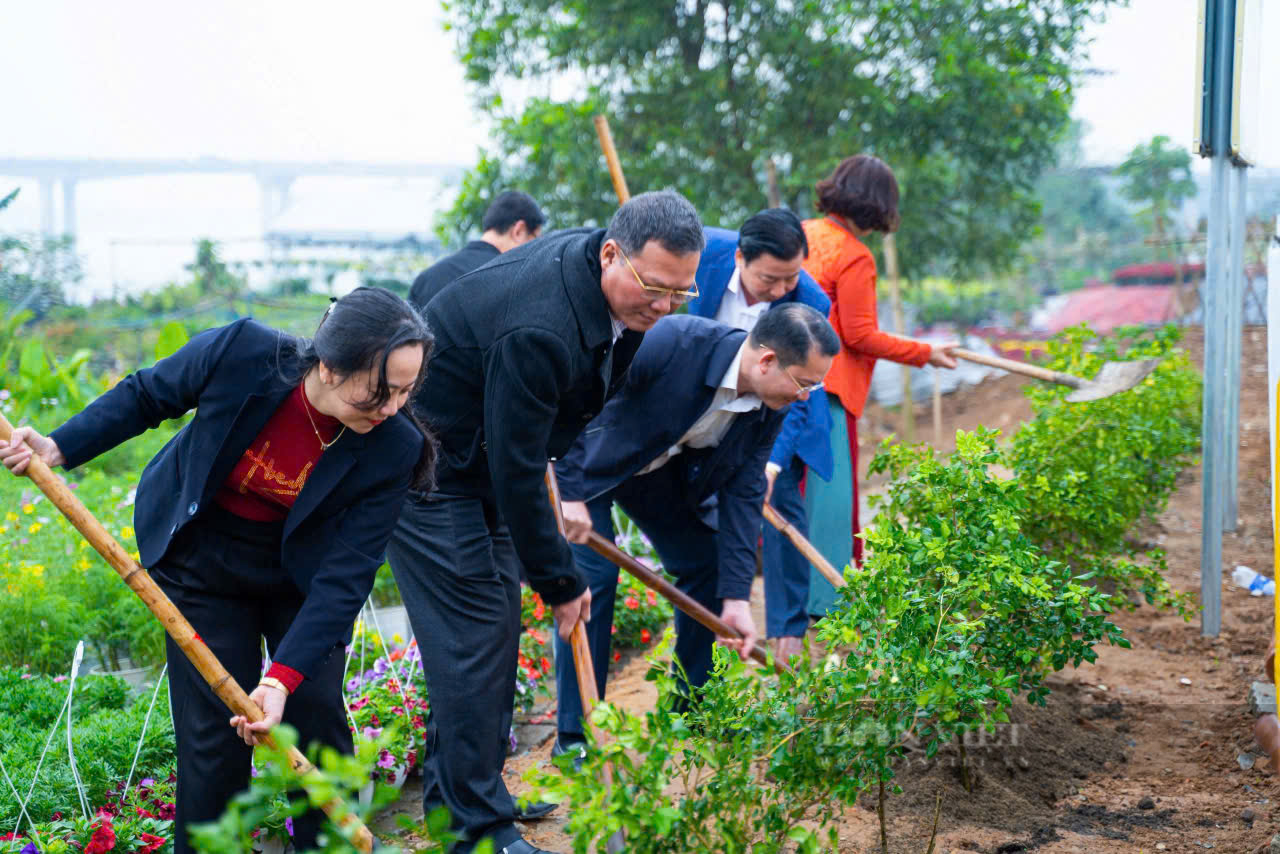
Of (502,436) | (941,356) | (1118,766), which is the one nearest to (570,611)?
(502,436)

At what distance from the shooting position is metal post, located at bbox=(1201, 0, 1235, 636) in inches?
191

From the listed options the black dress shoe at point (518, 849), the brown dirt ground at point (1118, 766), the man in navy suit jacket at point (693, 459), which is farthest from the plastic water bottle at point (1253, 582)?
the black dress shoe at point (518, 849)

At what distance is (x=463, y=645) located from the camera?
3055 millimetres

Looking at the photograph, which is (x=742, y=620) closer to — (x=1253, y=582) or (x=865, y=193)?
(x=865, y=193)

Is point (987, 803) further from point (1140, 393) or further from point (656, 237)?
point (1140, 393)

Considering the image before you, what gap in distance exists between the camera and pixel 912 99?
8.67 metres

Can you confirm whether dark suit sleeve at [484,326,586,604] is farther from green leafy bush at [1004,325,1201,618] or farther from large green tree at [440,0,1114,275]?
large green tree at [440,0,1114,275]

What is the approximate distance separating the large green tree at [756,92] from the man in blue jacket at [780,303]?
4.42 m

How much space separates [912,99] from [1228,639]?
4902 millimetres

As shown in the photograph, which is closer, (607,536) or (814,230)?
(607,536)

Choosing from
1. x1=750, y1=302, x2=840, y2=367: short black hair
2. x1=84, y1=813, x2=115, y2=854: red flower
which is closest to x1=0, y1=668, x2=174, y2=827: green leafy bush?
x1=84, y1=813, x2=115, y2=854: red flower

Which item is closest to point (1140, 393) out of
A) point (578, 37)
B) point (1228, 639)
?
point (1228, 639)

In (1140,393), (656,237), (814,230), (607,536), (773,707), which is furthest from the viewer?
(1140,393)

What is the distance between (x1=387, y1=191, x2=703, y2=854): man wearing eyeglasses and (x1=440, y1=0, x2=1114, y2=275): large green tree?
605 cm
